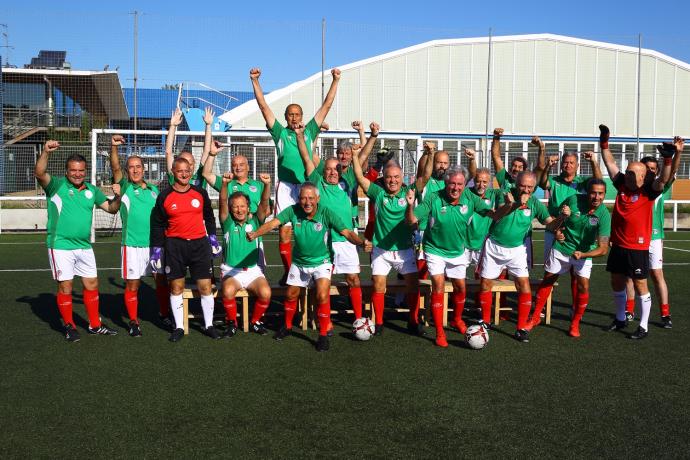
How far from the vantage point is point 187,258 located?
6.66 meters

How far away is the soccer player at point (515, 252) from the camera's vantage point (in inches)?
272

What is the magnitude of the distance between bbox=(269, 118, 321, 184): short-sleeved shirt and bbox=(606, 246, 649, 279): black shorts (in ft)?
11.5

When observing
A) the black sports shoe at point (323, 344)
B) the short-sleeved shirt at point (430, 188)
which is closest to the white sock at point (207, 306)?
the black sports shoe at point (323, 344)

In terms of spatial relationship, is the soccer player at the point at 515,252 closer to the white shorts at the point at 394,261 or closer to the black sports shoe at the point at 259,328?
the white shorts at the point at 394,261

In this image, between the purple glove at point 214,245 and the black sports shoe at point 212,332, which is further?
the purple glove at point 214,245

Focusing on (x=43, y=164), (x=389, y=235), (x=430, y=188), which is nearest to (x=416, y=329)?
(x=389, y=235)

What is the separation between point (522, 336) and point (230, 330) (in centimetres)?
302

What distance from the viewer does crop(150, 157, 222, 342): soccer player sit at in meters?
6.62

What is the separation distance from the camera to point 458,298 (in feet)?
23.2

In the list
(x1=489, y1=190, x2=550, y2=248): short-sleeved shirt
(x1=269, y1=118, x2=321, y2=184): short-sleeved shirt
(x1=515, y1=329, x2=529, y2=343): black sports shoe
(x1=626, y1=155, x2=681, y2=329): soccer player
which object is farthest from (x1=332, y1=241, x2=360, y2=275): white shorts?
(x1=626, y1=155, x2=681, y2=329): soccer player

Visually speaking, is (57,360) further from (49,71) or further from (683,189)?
(683,189)

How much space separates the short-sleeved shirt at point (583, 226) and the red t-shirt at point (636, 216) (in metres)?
0.17

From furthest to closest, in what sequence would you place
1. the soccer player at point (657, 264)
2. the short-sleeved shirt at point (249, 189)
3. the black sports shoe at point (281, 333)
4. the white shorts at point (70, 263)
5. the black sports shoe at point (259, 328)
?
the short-sleeved shirt at point (249, 189) < the soccer player at point (657, 264) < the black sports shoe at point (259, 328) < the black sports shoe at point (281, 333) < the white shorts at point (70, 263)

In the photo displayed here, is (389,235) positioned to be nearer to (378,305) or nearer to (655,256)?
(378,305)
